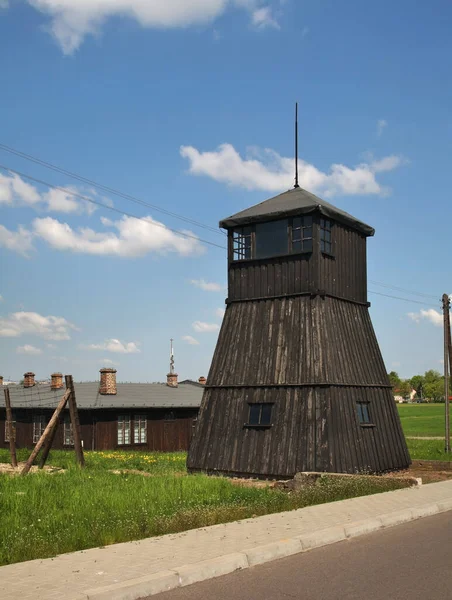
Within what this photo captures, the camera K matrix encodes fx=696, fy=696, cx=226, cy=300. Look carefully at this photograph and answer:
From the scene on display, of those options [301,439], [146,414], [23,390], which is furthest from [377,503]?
[23,390]

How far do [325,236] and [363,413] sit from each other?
5526 mm

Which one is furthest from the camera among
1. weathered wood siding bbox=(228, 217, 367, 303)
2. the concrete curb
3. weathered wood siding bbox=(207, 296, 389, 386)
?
weathered wood siding bbox=(228, 217, 367, 303)

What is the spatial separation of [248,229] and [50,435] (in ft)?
30.0

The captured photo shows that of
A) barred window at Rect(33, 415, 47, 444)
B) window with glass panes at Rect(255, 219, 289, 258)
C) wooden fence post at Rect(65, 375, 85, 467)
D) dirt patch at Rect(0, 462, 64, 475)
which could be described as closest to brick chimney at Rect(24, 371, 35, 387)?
barred window at Rect(33, 415, 47, 444)

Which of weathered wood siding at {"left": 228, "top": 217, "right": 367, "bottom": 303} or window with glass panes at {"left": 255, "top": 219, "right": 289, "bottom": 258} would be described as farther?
window with glass panes at {"left": 255, "top": 219, "right": 289, "bottom": 258}

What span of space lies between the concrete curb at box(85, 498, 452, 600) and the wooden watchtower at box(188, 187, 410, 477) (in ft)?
23.9

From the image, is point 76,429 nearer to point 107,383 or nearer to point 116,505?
point 116,505

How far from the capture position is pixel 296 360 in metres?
20.5

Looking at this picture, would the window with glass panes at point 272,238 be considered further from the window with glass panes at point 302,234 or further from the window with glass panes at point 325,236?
the window with glass panes at point 325,236

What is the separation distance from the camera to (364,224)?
2342 centimetres

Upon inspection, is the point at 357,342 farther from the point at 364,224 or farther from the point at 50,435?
the point at 50,435

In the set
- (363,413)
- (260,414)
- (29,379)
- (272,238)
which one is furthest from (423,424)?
(260,414)

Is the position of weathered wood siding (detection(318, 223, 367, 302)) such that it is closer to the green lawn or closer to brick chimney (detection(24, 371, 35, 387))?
brick chimney (detection(24, 371, 35, 387))

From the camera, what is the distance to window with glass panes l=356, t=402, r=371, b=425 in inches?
818
